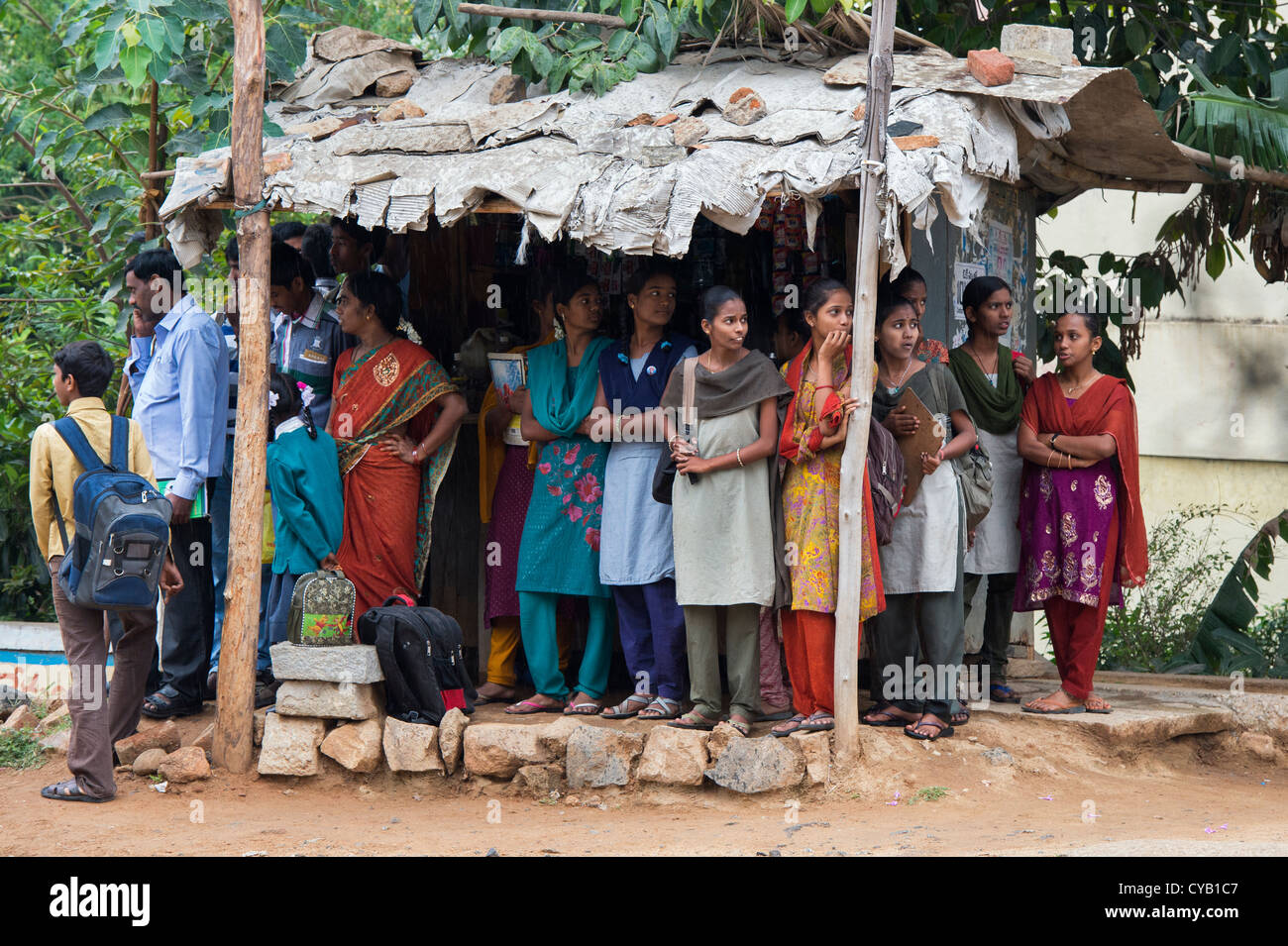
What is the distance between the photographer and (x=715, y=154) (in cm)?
562

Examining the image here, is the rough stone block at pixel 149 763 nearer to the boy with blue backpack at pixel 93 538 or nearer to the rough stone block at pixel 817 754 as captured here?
the boy with blue backpack at pixel 93 538

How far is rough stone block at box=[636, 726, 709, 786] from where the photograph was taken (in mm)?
5551

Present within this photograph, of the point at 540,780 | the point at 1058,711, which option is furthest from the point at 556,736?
the point at 1058,711

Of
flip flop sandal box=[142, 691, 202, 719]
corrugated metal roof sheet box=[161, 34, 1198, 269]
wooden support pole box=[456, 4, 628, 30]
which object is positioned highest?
wooden support pole box=[456, 4, 628, 30]

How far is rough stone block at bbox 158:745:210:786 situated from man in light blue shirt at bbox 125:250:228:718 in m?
0.62

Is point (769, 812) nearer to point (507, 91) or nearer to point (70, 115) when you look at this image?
point (507, 91)

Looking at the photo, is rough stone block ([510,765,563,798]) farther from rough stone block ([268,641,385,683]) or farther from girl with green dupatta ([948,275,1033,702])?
girl with green dupatta ([948,275,1033,702])

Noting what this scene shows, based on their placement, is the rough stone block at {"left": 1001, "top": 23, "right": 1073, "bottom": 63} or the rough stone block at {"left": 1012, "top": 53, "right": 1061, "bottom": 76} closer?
the rough stone block at {"left": 1012, "top": 53, "right": 1061, "bottom": 76}

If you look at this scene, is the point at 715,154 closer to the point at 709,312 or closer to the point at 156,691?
the point at 709,312

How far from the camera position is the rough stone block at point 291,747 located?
19.7 ft

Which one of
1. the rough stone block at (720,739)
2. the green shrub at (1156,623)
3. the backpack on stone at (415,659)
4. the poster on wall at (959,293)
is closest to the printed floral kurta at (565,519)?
the backpack on stone at (415,659)

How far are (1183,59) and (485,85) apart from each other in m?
4.30

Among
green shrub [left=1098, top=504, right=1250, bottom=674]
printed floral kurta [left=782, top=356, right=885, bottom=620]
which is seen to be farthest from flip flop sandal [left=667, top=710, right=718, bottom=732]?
green shrub [left=1098, top=504, right=1250, bottom=674]

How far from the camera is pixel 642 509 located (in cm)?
605
